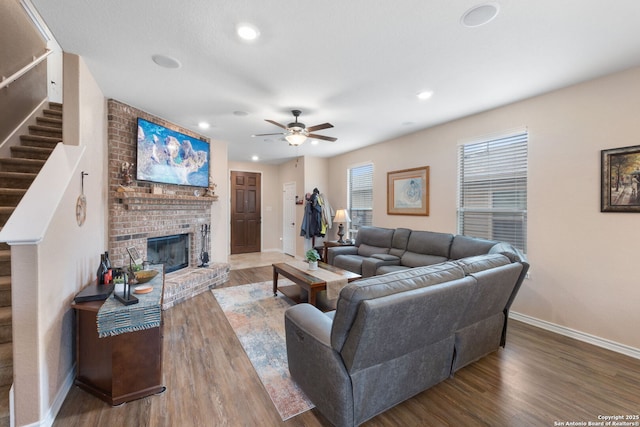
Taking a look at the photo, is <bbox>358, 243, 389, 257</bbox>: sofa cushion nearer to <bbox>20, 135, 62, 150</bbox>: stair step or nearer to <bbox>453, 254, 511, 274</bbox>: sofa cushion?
<bbox>453, 254, 511, 274</bbox>: sofa cushion

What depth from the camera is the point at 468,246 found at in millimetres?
3475

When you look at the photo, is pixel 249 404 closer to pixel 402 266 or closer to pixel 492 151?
pixel 402 266

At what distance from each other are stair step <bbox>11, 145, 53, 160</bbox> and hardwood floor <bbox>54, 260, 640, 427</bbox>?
270 cm

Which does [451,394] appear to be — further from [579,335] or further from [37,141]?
[37,141]

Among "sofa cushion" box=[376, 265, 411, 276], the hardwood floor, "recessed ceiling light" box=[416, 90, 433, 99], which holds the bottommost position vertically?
the hardwood floor

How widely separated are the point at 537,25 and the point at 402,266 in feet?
10.4

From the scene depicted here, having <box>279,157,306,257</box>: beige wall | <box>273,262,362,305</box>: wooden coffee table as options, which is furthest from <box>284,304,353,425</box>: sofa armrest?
<box>279,157,306,257</box>: beige wall

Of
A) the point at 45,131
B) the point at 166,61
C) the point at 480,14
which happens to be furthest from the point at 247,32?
the point at 45,131

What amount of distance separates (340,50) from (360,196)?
3.91 m

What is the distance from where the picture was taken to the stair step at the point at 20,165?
2.74 m

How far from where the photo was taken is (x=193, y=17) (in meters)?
1.84

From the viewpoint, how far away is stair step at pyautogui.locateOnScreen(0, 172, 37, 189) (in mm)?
2571

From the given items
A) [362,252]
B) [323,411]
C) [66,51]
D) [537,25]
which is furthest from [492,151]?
[66,51]

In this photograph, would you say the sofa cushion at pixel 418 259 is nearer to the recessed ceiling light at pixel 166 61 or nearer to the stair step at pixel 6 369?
the recessed ceiling light at pixel 166 61
